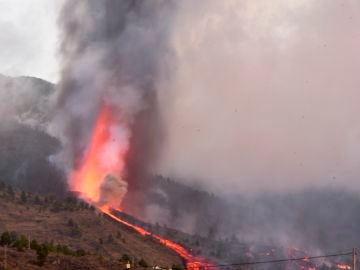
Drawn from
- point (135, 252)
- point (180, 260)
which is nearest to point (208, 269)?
point (180, 260)

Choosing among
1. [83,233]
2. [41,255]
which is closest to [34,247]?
[41,255]

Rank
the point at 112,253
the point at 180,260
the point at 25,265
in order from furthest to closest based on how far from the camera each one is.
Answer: the point at 180,260
the point at 112,253
the point at 25,265

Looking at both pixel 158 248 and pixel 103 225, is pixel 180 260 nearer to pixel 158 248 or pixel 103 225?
pixel 158 248

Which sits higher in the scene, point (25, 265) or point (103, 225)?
point (103, 225)

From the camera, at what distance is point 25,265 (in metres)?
108

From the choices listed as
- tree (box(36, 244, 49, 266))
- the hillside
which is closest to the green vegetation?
tree (box(36, 244, 49, 266))

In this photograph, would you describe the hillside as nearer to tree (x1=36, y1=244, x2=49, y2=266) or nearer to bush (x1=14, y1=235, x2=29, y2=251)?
bush (x1=14, y1=235, x2=29, y2=251)

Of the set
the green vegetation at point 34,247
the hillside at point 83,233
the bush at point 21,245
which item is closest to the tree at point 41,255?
the green vegetation at point 34,247

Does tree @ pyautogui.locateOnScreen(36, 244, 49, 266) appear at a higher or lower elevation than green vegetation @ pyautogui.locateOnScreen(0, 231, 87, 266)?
lower

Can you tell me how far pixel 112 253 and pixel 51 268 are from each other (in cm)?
5090

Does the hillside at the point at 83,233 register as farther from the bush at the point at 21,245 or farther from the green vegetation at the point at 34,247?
the bush at the point at 21,245

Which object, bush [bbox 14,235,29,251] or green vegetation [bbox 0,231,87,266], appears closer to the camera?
green vegetation [bbox 0,231,87,266]

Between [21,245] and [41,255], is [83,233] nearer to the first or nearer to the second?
[21,245]

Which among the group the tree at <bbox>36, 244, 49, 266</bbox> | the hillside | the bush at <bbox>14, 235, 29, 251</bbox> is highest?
the hillside
